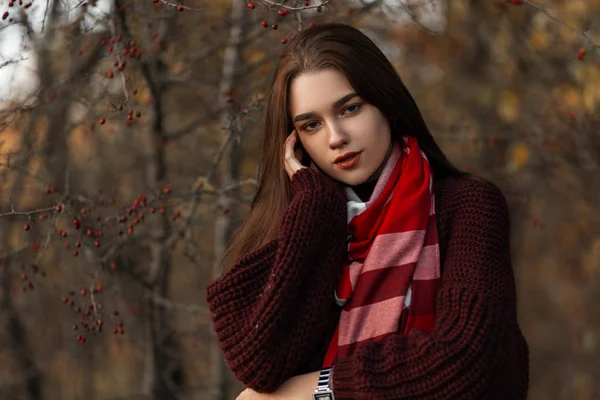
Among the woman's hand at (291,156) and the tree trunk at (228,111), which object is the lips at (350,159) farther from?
the tree trunk at (228,111)

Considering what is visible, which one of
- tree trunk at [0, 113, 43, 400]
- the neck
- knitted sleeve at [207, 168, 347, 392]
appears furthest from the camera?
tree trunk at [0, 113, 43, 400]

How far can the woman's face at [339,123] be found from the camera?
2236 millimetres

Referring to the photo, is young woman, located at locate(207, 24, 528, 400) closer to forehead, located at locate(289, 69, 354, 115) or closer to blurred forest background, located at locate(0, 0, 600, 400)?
forehead, located at locate(289, 69, 354, 115)

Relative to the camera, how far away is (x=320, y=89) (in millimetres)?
2246

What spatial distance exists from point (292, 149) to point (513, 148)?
3240mm

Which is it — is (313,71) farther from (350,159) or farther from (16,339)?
(16,339)

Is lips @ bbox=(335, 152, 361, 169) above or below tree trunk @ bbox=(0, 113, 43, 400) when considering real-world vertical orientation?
above

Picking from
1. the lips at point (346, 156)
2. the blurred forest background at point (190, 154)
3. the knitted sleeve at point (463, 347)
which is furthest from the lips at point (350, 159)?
the blurred forest background at point (190, 154)

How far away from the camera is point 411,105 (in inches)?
92.8

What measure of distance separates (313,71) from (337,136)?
0.19 metres

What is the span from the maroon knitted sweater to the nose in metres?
0.10

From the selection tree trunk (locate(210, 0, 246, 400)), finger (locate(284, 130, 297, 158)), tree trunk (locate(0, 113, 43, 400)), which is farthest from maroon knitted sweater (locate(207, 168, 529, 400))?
tree trunk (locate(0, 113, 43, 400))

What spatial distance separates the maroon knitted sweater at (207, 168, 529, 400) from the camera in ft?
6.49

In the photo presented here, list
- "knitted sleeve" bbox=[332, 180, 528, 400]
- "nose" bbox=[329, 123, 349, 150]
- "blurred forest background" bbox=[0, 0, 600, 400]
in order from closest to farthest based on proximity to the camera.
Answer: "knitted sleeve" bbox=[332, 180, 528, 400]
"nose" bbox=[329, 123, 349, 150]
"blurred forest background" bbox=[0, 0, 600, 400]
